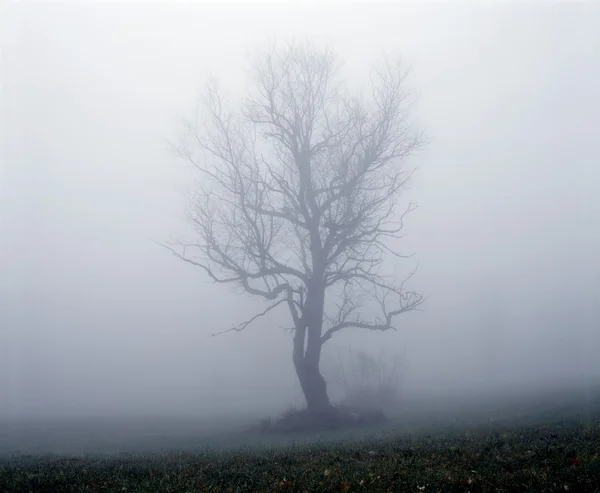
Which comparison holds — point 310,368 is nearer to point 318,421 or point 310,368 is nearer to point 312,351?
point 312,351

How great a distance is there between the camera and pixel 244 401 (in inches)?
2192

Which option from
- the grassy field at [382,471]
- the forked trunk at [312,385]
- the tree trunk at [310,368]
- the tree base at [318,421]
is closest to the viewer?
the grassy field at [382,471]

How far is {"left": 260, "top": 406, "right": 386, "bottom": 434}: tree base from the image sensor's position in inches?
1093

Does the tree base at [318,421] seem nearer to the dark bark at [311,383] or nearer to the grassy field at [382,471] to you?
the dark bark at [311,383]

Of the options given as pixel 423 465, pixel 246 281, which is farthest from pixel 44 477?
pixel 246 281

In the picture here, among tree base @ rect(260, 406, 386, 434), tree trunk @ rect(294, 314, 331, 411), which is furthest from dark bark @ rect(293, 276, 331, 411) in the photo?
tree base @ rect(260, 406, 386, 434)

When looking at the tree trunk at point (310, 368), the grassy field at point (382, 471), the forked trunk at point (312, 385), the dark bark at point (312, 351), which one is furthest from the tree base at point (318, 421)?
the grassy field at point (382, 471)

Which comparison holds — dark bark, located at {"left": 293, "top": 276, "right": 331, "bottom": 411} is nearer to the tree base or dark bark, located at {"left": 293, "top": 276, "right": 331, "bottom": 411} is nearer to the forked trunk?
the forked trunk

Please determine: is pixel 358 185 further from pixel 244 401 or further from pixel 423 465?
pixel 244 401

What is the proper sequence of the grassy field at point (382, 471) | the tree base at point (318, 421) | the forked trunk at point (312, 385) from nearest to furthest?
the grassy field at point (382, 471) < the tree base at point (318, 421) < the forked trunk at point (312, 385)

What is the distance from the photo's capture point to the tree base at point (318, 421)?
91.1 ft

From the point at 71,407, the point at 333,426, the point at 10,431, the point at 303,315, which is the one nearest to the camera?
the point at 333,426

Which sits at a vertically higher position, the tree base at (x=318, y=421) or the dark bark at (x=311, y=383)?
the dark bark at (x=311, y=383)

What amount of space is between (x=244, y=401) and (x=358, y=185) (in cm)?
3178
